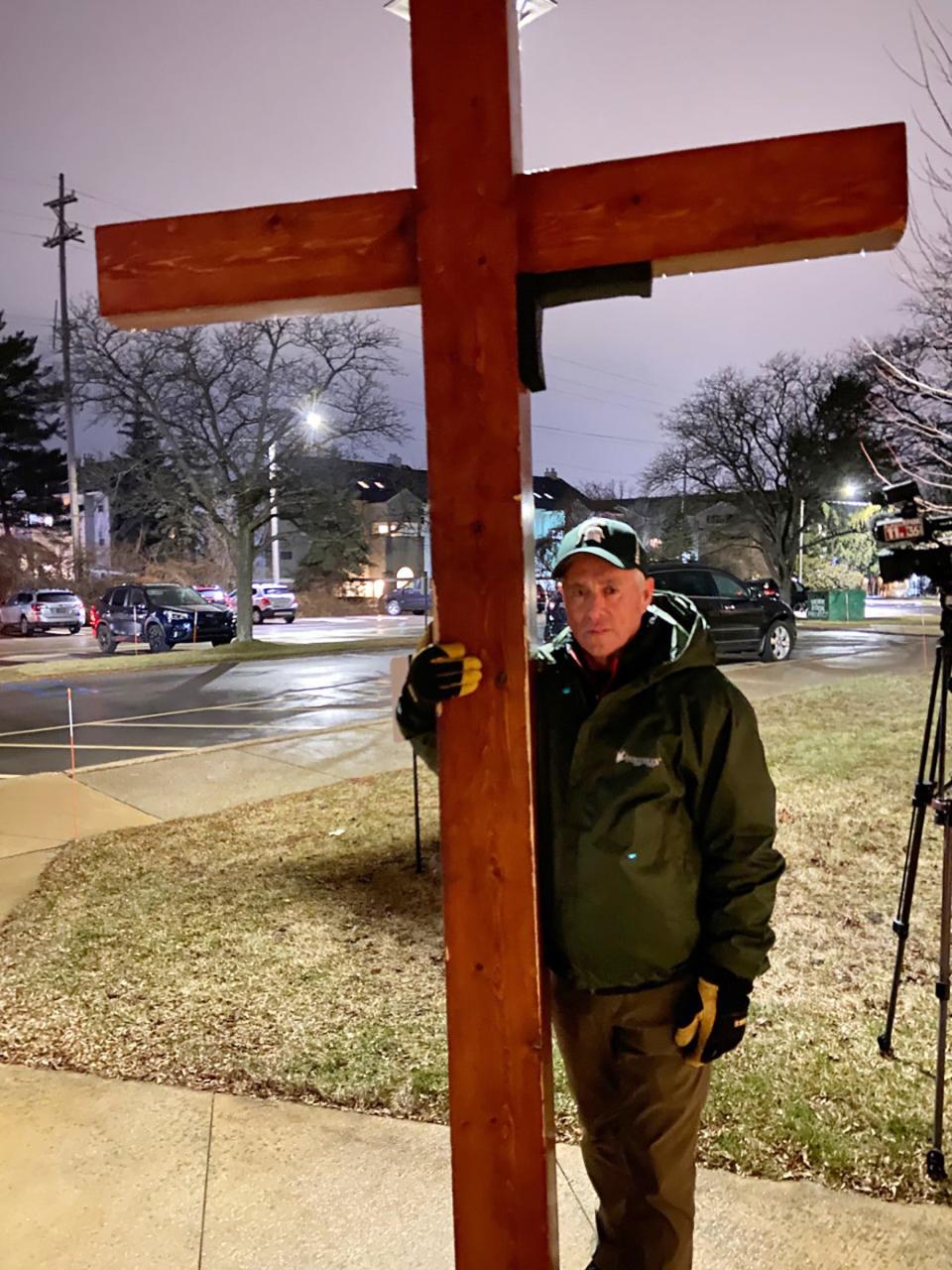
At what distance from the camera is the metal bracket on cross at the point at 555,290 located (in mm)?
1829

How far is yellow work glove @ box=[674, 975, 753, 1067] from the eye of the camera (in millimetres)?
1841

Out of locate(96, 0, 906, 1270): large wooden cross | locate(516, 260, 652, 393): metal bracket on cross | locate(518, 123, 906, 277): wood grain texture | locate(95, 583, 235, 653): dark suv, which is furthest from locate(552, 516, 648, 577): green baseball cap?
locate(95, 583, 235, 653): dark suv

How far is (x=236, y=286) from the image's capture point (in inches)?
77.3

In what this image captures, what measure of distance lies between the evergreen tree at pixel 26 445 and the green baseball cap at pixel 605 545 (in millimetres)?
53240

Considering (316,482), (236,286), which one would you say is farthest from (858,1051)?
(316,482)

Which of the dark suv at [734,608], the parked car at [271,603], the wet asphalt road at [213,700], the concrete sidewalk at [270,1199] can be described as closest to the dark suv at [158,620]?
the wet asphalt road at [213,700]

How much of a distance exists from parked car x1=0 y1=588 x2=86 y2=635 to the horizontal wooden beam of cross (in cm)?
3168

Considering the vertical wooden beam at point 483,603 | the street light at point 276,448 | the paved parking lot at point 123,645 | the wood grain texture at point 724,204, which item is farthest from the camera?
the street light at point 276,448

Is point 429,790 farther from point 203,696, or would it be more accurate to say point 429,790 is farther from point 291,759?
point 203,696

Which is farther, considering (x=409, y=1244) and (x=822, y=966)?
(x=822, y=966)

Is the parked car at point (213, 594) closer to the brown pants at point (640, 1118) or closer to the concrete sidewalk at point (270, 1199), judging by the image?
the concrete sidewalk at point (270, 1199)

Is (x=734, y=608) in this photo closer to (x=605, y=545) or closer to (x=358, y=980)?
(x=358, y=980)

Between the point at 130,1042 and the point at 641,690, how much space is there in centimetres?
282

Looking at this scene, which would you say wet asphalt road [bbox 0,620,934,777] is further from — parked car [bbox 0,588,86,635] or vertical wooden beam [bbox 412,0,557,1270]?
parked car [bbox 0,588,86,635]
